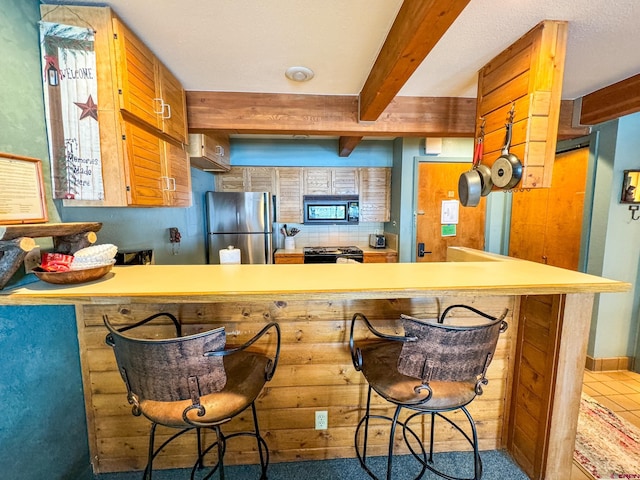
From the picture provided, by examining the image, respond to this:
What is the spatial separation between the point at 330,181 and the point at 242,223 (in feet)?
4.48

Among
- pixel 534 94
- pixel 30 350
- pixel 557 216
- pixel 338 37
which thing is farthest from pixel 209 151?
pixel 557 216

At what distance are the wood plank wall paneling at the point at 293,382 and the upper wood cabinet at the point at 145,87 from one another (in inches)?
41.6

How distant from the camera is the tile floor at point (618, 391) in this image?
6.92 ft

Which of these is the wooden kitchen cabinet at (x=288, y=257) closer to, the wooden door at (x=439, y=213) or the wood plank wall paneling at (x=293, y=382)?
the wooden door at (x=439, y=213)

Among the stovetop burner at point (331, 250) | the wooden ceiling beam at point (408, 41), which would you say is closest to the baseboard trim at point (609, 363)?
the stovetop burner at point (331, 250)

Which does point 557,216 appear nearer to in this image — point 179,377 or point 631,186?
point 631,186

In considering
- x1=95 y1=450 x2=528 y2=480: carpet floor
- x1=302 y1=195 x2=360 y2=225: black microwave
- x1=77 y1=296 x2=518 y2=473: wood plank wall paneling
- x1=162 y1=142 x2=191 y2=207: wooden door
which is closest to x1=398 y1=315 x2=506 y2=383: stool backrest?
x1=77 y1=296 x2=518 y2=473: wood plank wall paneling

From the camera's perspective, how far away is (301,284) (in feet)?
3.92

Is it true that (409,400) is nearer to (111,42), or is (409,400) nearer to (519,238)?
(111,42)

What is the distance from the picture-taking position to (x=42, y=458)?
4.00ft

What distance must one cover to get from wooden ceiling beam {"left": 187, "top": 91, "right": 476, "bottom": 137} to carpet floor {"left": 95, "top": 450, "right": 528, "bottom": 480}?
227 centimetres

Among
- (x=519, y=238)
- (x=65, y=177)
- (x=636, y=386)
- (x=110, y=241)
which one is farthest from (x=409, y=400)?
(x=519, y=238)

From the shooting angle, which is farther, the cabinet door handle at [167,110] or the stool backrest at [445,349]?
the cabinet door handle at [167,110]

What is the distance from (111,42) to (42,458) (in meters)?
1.91
